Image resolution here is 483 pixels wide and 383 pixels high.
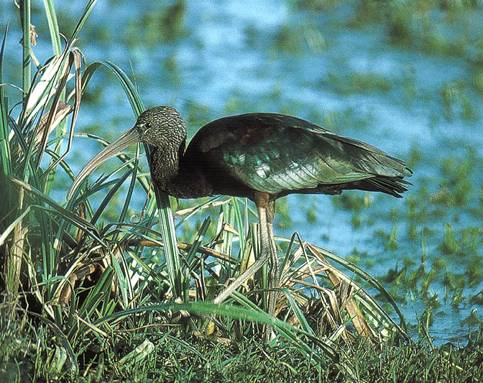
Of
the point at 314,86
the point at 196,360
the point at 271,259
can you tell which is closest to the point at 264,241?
the point at 271,259

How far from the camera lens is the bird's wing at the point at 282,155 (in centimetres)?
507

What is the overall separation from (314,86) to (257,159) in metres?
3.91

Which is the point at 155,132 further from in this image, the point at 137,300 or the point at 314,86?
the point at 314,86

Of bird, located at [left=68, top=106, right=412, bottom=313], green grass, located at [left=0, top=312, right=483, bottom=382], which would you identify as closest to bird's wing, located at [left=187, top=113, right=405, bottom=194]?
bird, located at [left=68, top=106, right=412, bottom=313]

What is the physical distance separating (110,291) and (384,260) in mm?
2026

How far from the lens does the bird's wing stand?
5074 mm

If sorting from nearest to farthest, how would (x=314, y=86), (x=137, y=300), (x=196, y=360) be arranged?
(x=196, y=360) → (x=137, y=300) → (x=314, y=86)

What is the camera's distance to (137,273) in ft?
16.7

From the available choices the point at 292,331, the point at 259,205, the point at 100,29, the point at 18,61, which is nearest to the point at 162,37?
the point at 100,29

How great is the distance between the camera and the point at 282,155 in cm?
512

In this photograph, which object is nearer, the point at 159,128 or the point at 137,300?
the point at 137,300

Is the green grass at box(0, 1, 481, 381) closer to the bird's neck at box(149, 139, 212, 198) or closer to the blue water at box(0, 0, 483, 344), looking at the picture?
the bird's neck at box(149, 139, 212, 198)

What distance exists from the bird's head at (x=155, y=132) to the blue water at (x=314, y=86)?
1.44 metres

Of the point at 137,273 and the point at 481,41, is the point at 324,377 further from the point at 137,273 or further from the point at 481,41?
the point at 481,41
